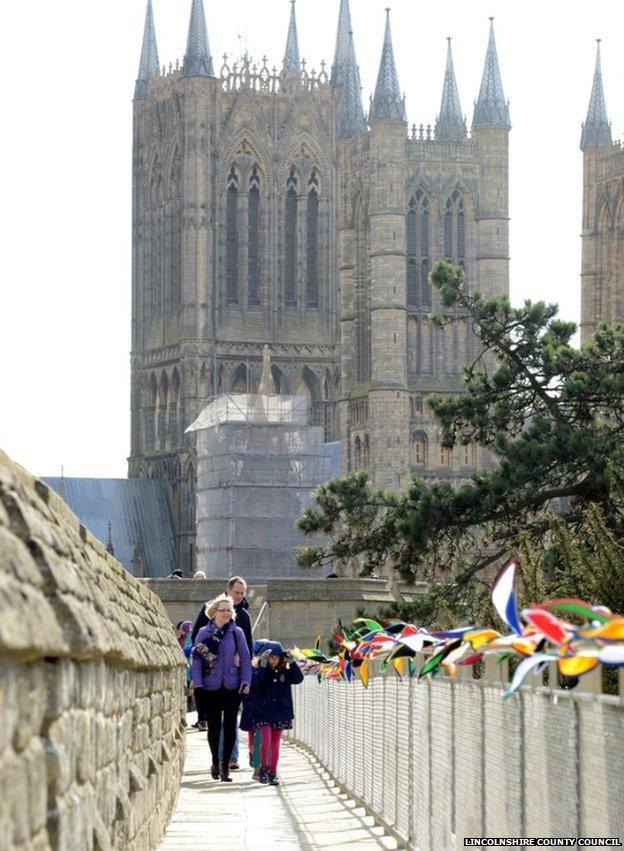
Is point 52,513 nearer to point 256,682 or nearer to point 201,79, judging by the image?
point 256,682

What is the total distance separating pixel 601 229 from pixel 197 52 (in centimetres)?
2118

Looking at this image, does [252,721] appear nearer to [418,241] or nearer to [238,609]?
[238,609]

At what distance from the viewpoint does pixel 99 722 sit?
646cm

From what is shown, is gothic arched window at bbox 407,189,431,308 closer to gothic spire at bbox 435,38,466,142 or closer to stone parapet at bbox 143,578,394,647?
gothic spire at bbox 435,38,466,142

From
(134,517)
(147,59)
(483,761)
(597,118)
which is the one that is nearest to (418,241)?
(597,118)

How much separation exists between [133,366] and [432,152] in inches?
703

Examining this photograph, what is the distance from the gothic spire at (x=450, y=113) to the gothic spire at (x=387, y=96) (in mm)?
2477

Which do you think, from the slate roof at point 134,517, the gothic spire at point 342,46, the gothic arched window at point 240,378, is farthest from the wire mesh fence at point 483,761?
the gothic spire at point 342,46

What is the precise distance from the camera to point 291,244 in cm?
9581

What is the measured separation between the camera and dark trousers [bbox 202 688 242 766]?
1466 centimetres

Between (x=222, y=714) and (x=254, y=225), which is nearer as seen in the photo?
(x=222, y=714)

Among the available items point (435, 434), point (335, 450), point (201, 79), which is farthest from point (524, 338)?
point (201, 79)

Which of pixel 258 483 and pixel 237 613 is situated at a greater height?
pixel 258 483

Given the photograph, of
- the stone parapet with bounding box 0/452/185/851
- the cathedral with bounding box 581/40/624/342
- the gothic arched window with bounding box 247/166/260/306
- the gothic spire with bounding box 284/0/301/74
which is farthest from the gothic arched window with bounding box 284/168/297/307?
the stone parapet with bounding box 0/452/185/851
